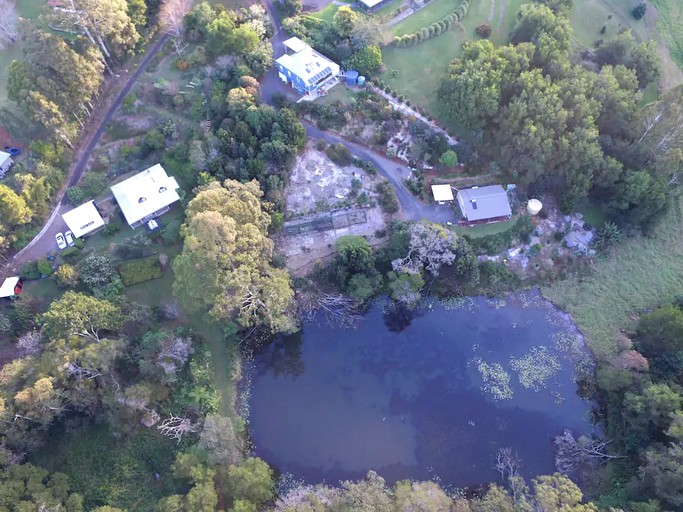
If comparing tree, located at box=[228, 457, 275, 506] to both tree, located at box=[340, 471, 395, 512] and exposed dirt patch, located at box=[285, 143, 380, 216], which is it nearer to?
tree, located at box=[340, 471, 395, 512]

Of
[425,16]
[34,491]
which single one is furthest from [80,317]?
[425,16]

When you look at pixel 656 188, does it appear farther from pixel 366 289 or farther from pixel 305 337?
pixel 305 337

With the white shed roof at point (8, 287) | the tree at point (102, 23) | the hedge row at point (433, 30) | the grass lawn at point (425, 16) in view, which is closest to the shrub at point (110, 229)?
the white shed roof at point (8, 287)

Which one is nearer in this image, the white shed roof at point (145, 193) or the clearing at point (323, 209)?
the clearing at point (323, 209)

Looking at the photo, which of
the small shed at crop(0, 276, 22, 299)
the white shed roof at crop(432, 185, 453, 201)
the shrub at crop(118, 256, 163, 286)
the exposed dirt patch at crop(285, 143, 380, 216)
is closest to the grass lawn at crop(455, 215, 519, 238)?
the white shed roof at crop(432, 185, 453, 201)

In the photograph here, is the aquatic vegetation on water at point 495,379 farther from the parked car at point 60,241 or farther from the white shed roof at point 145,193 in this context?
the parked car at point 60,241

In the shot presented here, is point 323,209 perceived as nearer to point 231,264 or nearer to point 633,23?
point 231,264

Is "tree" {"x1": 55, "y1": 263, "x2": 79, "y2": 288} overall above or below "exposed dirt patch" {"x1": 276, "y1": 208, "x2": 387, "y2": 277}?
above
